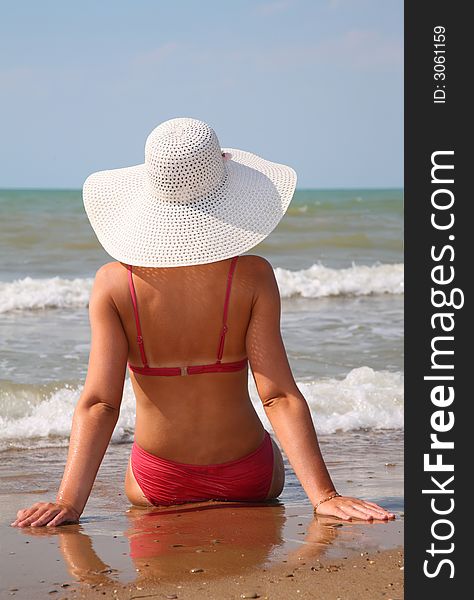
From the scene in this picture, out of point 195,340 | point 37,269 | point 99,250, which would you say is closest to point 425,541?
point 195,340

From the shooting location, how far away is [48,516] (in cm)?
317

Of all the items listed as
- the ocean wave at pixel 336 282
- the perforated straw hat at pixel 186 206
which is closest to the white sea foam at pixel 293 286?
the ocean wave at pixel 336 282

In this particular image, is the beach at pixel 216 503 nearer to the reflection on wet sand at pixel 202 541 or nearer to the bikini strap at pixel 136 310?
the reflection on wet sand at pixel 202 541

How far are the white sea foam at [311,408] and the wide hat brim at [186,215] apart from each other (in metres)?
1.99

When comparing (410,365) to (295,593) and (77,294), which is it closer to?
(295,593)

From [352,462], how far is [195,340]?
4.95 feet

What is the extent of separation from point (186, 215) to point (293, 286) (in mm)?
8386

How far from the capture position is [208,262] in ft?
10.1

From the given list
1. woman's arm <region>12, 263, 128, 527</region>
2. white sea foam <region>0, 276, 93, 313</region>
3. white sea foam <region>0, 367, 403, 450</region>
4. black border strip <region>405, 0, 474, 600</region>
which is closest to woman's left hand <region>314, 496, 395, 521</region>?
black border strip <region>405, 0, 474, 600</region>

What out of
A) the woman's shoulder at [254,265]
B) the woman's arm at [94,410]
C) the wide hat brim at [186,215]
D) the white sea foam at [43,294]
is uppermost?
the wide hat brim at [186,215]

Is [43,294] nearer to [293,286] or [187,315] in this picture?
[293,286]

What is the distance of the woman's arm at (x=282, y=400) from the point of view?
3.20m

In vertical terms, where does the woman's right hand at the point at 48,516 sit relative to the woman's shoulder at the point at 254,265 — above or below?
below

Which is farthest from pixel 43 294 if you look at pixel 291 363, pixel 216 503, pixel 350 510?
pixel 350 510
